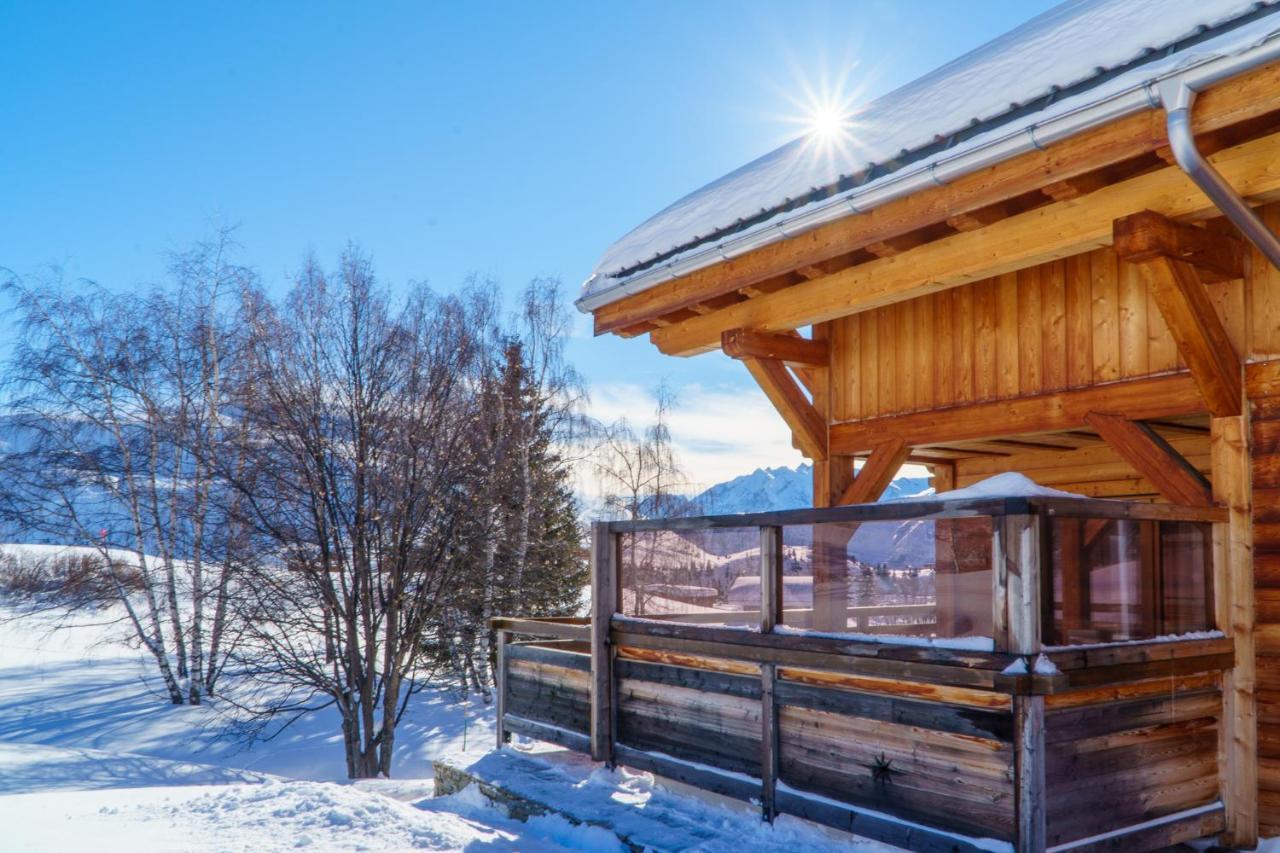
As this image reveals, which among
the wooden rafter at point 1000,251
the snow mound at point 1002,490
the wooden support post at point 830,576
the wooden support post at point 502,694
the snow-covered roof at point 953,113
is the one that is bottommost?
the wooden support post at point 502,694

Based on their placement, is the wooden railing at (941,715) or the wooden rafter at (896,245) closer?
the wooden railing at (941,715)

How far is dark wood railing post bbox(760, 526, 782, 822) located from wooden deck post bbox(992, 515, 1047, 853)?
139 centimetres

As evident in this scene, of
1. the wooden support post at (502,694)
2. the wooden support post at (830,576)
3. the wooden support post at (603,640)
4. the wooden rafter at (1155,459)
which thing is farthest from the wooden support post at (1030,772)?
the wooden support post at (502,694)

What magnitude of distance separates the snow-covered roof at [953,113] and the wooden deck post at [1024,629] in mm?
1851

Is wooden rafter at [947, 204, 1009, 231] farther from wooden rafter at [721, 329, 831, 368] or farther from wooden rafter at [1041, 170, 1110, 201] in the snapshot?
wooden rafter at [721, 329, 831, 368]

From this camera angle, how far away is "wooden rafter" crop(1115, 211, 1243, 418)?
459 centimetres

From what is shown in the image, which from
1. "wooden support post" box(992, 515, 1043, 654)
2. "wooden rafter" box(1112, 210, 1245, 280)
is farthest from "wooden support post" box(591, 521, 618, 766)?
"wooden rafter" box(1112, 210, 1245, 280)

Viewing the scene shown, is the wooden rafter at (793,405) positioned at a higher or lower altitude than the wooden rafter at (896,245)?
lower

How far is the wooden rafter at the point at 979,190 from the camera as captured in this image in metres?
3.90

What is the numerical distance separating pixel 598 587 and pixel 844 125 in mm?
3462

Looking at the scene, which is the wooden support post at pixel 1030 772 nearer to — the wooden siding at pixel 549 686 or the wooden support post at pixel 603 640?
the wooden support post at pixel 603 640

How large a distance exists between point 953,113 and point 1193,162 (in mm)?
1277

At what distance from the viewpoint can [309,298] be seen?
1477cm

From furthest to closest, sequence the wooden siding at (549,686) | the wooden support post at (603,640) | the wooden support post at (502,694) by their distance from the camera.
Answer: the wooden support post at (502,694)
the wooden siding at (549,686)
the wooden support post at (603,640)
